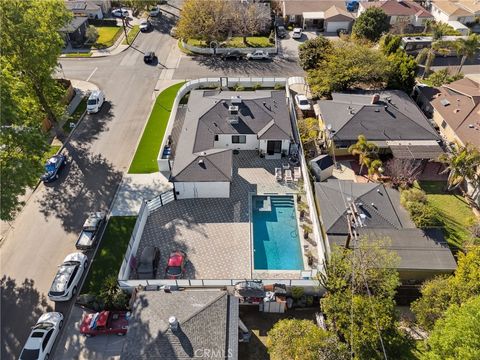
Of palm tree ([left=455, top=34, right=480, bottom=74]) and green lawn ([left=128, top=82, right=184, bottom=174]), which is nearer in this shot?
green lawn ([left=128, top=82, right=184, bottom=174])

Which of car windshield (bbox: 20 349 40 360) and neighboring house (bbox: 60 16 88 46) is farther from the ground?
car windshield (bbox: 20 349 40 360)

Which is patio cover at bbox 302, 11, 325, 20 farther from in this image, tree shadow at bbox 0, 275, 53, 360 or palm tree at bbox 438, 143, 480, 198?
tree shadow at bbox 0, 275, 53, 360

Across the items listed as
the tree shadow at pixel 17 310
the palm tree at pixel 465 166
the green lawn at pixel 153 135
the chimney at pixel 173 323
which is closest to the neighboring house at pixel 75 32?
the green lawn at pixel 153 135

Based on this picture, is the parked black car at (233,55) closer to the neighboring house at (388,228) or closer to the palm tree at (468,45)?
the palm tree at (468,45)

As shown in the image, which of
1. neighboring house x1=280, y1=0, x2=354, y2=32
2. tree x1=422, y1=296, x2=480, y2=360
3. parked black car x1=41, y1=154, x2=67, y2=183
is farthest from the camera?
neighboring house x1=280, y1=0, x2=354, y2=32

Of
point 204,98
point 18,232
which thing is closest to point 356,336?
point 18,232

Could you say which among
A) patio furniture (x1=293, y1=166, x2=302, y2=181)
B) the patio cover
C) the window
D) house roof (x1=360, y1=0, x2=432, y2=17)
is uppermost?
the window

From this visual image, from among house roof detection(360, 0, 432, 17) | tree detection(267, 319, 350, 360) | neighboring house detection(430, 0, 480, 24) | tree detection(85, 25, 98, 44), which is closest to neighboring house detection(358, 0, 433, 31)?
house roof detection(360, 0, 432, 17)
